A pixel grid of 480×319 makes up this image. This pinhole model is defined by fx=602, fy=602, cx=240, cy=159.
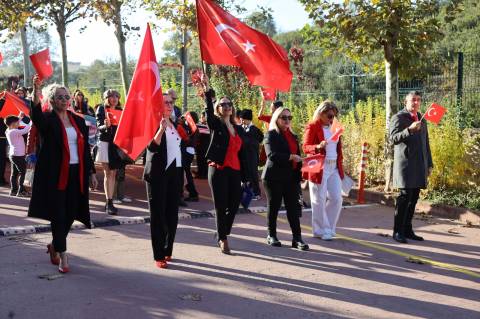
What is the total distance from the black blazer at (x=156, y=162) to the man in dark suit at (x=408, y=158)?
3286 mm

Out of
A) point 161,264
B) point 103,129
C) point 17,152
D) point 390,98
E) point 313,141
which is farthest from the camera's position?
point 390,98

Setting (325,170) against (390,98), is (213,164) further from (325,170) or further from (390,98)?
(390,98)

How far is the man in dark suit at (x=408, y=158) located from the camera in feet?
26.2

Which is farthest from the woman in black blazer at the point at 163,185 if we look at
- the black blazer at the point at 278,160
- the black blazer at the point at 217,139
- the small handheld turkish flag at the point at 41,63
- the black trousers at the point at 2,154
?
the black trousers at the point at 2,154

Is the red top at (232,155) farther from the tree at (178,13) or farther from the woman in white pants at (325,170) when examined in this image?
the tree at (178,13)

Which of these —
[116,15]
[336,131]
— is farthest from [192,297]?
[116,15]

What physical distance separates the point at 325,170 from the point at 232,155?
1525mm

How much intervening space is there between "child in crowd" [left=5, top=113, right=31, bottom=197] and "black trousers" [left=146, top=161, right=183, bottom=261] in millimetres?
5188

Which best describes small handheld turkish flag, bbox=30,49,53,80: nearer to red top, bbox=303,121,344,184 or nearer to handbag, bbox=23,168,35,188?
handbag, bbox=23,168,35,188

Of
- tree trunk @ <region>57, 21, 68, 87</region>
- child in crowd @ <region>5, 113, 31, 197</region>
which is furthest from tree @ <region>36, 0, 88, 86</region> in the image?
child in crowd @ <region>5, 113, 31, 197</region>

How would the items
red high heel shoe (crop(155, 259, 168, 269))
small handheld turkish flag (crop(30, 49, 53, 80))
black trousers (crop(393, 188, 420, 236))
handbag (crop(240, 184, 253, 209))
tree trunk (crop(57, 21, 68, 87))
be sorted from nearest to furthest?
red high heel shoe (crop(155, 259, 168, 269)) → small handheld turkish flag (crop(30, 49, 53, 80)) → black trousers (crop(393, 188, 420, 236)) → handbag (crop(240, 184, 253, 209)) → tree trunk (crop(57, 21, 68, 87))

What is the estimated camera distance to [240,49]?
6.96 metres

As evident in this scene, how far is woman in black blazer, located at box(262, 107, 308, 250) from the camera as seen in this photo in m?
A: 7.51

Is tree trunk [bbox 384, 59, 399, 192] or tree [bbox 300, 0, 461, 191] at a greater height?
tree [bbox 300, 0, 461, 191]
